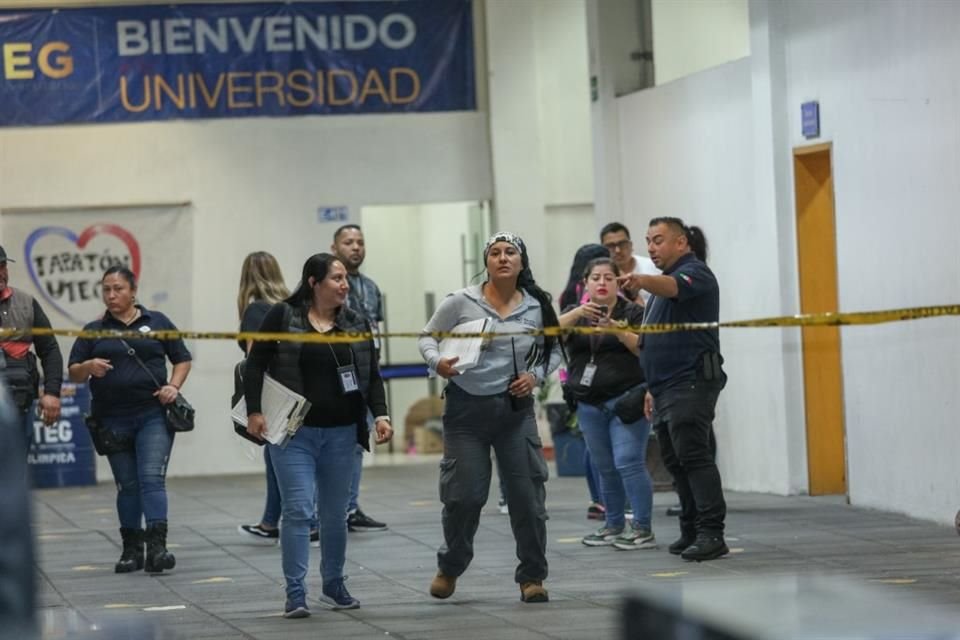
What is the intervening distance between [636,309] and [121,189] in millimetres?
7703

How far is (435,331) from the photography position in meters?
9.02

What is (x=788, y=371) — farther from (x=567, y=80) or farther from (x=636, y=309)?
(x=567, y=80)

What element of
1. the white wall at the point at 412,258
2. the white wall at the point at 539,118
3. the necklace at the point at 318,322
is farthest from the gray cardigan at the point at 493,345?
the white wall at the point at 412,258

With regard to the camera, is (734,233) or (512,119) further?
(512,119)

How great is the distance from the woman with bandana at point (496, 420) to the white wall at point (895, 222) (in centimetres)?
337

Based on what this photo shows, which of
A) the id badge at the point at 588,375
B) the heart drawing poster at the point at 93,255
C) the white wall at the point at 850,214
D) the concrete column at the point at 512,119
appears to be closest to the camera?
the id badge at the point at 588,375

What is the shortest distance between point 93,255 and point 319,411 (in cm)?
907

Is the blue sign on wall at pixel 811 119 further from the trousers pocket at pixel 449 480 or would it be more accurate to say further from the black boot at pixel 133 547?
the black boot at pixel 133 547

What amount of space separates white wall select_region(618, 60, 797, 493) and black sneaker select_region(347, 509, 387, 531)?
3.20m

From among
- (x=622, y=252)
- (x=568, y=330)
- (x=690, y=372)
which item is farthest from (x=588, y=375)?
(x=568, y=330)

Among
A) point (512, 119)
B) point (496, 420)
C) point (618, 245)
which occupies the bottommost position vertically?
point (496, 420)

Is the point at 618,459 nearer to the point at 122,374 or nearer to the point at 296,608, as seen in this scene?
the point at 296,608

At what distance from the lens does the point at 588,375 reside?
11086mm

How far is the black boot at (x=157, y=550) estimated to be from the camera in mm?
10398
